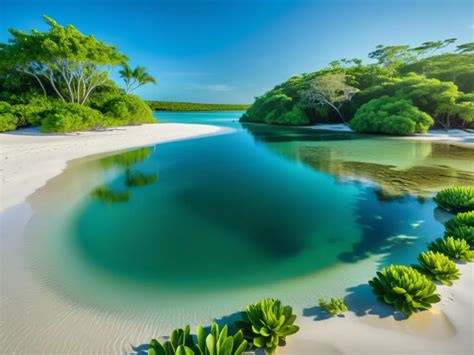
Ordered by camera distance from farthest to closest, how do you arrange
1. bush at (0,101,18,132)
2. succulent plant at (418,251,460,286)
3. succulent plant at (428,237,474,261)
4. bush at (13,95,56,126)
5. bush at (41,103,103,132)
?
1. bush at (13,95,56,126)
2. bush at (41,103,103,132)
3. bush at (0,101,18,132)
4. succulent plant at (428,237,474,261)
5. succulent plant at (418,251,460,286)

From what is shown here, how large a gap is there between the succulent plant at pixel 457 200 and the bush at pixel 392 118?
2239cm

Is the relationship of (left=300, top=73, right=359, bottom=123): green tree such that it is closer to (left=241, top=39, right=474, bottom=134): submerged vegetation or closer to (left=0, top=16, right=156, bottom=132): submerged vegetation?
(left=241, top=39, right=474, bottom=134): submerged vegetation

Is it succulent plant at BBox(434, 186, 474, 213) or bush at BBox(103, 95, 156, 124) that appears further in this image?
bush at BBox(103, 95, 156, 124)

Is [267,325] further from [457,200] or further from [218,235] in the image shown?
[457,200]

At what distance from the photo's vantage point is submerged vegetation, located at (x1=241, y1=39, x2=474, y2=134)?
86.2 ft

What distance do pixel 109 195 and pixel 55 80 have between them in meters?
29.9

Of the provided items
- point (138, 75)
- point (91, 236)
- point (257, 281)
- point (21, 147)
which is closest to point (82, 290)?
point (91, 236)

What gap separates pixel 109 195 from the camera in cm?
846

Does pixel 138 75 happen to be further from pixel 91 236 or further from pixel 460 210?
pixel 460 210

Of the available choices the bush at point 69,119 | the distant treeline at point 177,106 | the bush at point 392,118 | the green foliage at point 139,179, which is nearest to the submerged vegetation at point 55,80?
the bush at point 69,119

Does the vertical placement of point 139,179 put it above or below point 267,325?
below

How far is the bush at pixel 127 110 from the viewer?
30062 millimetres

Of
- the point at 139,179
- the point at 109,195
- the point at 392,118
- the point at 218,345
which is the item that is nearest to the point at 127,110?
the point at 139,179

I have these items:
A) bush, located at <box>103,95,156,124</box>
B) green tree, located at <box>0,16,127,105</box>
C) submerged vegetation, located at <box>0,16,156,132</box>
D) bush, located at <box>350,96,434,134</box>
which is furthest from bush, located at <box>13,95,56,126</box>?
bush, located at <box>350,96,434,134</box>
